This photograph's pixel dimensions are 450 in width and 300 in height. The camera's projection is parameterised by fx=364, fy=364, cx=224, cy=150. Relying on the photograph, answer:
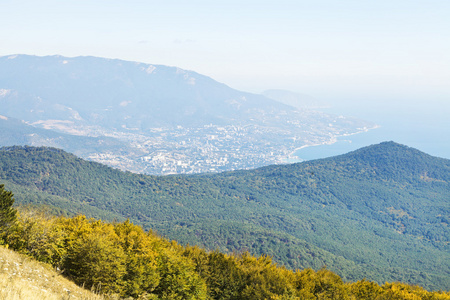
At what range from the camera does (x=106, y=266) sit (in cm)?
2830

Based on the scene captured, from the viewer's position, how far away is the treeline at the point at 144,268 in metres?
28.1

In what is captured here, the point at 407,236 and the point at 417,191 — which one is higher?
the point at 417,191

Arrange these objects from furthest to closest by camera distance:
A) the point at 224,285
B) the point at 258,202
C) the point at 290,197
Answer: the point at 290,197 < the point at 258,202 < the point at 224,285

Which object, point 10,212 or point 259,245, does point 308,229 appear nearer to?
point 259,245

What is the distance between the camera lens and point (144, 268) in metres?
31.3

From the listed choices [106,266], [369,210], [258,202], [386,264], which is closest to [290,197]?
[258,202]

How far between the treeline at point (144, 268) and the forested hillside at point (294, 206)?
53.5 metres

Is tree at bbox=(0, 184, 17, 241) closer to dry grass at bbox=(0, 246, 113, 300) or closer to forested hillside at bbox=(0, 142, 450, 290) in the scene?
dry grass at bbox=(0, 246, 113, 300)

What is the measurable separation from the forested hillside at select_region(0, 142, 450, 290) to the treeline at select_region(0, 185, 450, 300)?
53480 mm

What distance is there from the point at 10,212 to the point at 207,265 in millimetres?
19386

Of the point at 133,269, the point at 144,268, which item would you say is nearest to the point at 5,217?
the point at 133,269

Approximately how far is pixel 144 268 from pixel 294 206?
137940 millimetres

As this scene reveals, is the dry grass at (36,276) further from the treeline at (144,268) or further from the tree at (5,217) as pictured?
the tree at (5,217)

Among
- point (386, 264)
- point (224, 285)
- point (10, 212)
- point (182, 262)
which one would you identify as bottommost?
point (386, 264)
